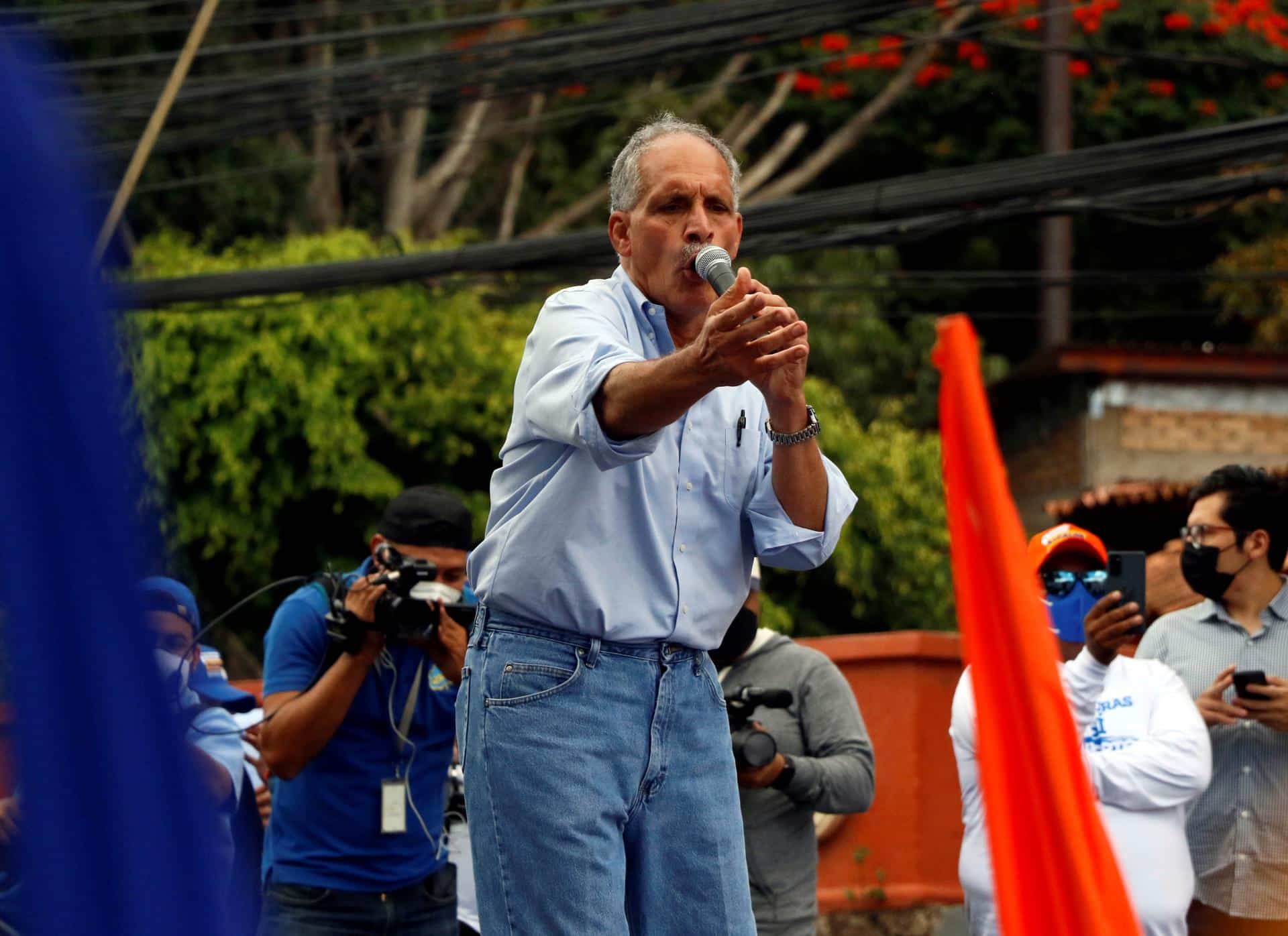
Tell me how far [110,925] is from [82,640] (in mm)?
187

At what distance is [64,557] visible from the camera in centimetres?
106

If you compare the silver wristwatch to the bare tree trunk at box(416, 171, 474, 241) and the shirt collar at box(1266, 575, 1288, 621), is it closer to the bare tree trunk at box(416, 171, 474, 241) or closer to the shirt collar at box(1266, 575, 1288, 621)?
the shirt collar at box(1266, 575, 1288, 621)

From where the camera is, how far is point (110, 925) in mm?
1082

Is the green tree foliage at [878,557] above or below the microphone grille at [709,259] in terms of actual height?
below

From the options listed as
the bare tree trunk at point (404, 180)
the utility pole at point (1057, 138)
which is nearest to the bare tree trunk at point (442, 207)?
the bare tree trunk at point (404, 180)

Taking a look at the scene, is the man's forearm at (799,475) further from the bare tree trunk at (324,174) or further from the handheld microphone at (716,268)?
the bare tree trunk at (324,174)

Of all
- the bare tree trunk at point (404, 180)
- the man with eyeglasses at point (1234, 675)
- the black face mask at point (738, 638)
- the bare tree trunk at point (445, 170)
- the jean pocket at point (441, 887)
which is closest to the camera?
the jean pocket at point (441, 887)

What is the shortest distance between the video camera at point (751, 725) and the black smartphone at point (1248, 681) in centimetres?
132

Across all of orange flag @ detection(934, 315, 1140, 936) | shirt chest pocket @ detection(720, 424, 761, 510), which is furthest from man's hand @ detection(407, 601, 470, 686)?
orange flag @ detection(934, 315, 1140, 936)

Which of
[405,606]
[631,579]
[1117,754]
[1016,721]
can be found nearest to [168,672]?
[1016,721]

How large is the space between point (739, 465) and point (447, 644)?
1.90 metres

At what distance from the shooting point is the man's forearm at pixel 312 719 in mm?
4480

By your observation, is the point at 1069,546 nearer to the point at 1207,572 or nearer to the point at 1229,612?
the point at 1207,572

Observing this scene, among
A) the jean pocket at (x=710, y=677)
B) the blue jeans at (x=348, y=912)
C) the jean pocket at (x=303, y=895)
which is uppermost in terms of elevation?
the jean pocket at (x=710, y=677)
